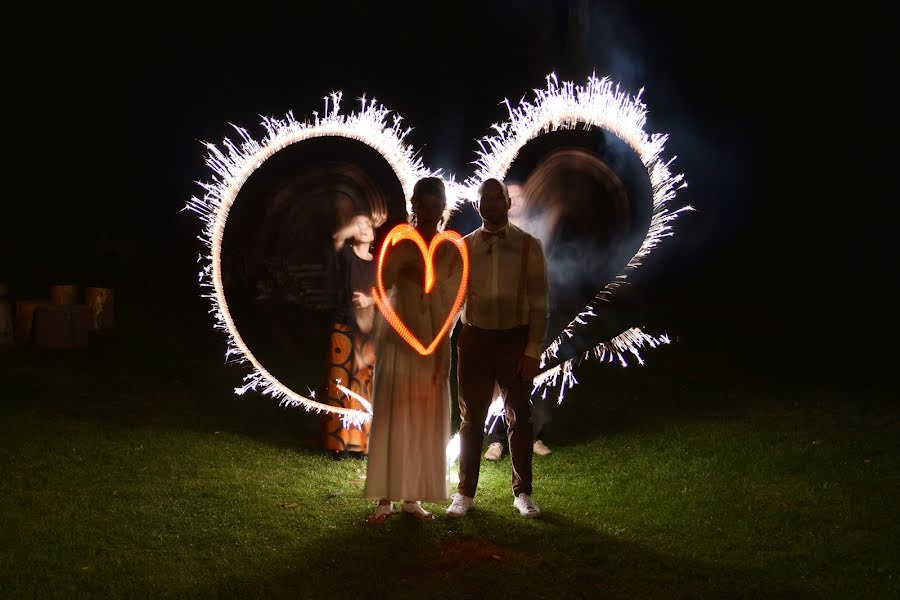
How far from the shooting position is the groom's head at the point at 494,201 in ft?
18.4

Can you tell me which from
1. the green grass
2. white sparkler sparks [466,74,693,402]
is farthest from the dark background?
white sparkler sparks [466,74,693,402]

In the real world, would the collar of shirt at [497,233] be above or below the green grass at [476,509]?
above

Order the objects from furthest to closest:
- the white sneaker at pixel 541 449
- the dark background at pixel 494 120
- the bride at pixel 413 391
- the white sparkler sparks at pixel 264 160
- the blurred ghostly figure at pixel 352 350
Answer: the dark background at pixel 494 120 → the white sneaker at pixel 541 449 → the blurred ghostly figure at pixel 352 350 → the white sparkler sparks at pixel 264 160 → the bride at pixel 413 391

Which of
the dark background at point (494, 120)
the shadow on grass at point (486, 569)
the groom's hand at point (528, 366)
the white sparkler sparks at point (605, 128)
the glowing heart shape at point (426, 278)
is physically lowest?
the shadow on grass at point (486, 569)

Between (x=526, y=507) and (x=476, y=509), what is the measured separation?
359mm

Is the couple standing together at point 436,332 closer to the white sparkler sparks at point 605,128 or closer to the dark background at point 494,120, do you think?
the white sparkler sparks at point 605,128

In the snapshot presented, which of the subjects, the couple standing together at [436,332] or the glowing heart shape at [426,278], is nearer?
the glowing heart shape at [426,278]

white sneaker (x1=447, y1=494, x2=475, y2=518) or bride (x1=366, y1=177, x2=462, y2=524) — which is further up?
bride (x1=366, y1=177, x2=462, y2=524)

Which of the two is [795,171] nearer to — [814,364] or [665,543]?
[814,364]

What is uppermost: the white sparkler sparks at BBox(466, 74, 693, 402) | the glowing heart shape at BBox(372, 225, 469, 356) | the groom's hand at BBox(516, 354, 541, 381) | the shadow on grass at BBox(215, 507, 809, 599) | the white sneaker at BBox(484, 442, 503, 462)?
the white sparkler sparks at BBox(466, 74, 693, 402)

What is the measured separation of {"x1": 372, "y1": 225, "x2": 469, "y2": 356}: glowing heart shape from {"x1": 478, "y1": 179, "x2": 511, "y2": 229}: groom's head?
0.25 m

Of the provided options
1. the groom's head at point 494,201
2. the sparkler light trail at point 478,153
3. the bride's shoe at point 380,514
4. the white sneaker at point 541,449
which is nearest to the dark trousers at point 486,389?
the sparkler light trail at point 478,153

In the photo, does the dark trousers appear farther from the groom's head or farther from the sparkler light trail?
the groom's head

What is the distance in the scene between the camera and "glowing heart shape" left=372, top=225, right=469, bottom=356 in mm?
5488
